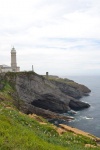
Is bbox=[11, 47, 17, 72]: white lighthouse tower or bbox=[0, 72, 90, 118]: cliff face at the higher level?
bbox=[11, 47, 17, 72]: white lighthouse tower

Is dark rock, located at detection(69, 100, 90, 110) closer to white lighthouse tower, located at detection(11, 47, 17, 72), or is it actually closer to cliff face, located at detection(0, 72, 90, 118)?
cliff face, located at detection(0, 72, 90, 118)

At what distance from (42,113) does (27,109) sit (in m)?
5.10

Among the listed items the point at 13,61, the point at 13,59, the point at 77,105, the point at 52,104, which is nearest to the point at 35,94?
the point at 52,104

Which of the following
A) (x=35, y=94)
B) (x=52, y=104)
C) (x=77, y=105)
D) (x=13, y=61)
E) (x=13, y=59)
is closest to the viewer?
(x=35, y=94)

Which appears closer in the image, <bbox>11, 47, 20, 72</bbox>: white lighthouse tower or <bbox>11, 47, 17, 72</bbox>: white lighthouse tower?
<bbox>11, 47, 17, 72</bbox>: white lighthouse tower

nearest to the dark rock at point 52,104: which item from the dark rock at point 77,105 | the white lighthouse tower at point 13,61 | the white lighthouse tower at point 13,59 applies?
the dark rock at point 77,105

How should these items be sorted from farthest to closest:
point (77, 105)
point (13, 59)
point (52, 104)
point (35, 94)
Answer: point (13, 59) → point (77, 105) → point (52, 104) → point (35, 94)

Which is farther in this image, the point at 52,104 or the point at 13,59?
the point at 13,59

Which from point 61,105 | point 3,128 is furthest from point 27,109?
point 3,128

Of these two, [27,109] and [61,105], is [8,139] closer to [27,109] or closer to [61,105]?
[27,109]

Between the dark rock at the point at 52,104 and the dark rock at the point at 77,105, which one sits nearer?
the dark rock at the point at 52,104

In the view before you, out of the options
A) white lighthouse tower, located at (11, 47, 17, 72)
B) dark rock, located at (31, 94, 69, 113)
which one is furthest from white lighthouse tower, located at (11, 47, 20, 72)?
dark rock, located at (31, 94, 69, 113)

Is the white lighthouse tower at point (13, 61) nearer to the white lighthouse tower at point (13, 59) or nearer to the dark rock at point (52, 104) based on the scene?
the white lighthouse tower at point (13, 59)

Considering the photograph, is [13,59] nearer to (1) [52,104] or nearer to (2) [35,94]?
(1) [52,104]
